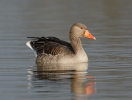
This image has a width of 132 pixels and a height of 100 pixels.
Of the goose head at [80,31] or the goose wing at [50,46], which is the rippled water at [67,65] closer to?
the goose wing at [50,46]

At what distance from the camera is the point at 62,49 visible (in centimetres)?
1870

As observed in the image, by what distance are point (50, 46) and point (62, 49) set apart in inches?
20.1

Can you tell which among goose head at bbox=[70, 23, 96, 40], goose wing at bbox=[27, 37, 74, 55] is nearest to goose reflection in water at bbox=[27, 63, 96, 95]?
goose wing at bbox=[27, 37, 74, 55]

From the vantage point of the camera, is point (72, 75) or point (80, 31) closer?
point (72, 75)

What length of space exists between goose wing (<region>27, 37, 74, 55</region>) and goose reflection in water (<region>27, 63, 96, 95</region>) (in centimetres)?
53

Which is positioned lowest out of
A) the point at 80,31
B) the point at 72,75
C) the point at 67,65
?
the point at 72,75

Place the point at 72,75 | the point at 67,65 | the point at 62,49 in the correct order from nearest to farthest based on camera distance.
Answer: the point at 72,75
the point at 67,65
the point at 62,49

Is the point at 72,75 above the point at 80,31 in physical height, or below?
below

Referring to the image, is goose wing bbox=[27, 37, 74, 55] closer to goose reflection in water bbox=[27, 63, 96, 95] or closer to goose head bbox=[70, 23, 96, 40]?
goose head bbox=[70, 23, 96, 40]

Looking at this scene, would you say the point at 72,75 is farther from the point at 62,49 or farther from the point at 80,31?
the point at 80,31

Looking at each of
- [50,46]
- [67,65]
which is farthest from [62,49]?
[67,65]

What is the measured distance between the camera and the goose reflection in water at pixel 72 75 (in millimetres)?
14258

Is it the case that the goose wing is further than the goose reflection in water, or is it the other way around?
the goose wing

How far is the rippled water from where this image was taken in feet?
45.8
